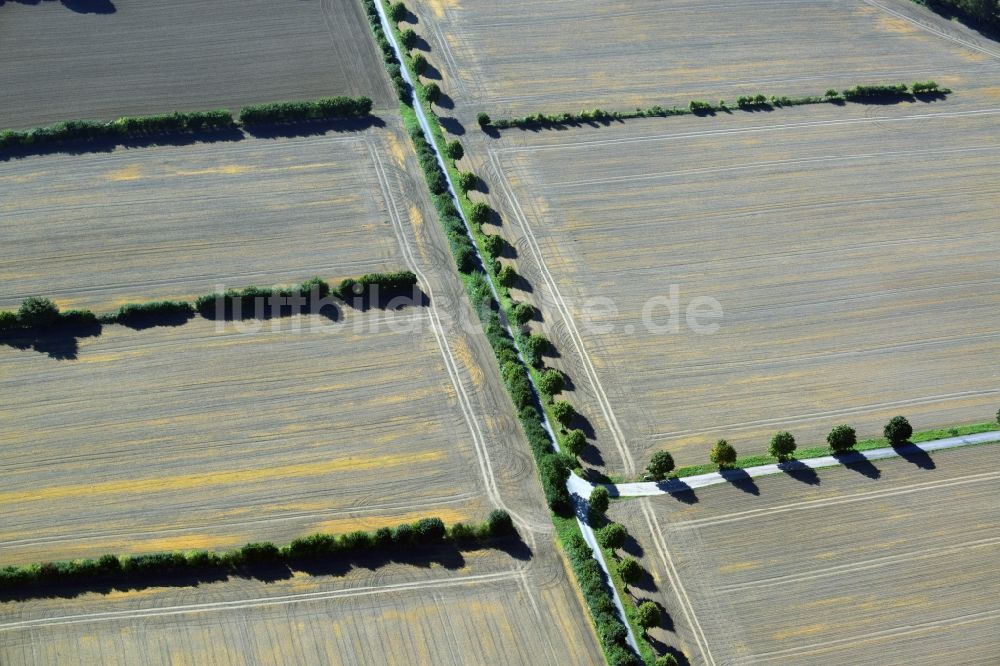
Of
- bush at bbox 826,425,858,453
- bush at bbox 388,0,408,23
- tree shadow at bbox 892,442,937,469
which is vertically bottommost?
tree shadow at bbox 892,442,937,469

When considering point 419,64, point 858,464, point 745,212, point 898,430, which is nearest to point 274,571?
point 858,464

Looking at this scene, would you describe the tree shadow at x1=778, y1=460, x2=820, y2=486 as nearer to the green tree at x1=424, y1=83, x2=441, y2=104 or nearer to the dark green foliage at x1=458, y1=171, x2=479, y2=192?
the dark green foliage at x1=458, y1=171, x2=479, y2=192

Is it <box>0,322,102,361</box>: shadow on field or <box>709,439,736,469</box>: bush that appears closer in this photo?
<box>709,439,736,469</box>: bush

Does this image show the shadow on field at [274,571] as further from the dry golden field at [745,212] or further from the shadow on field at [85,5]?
the shadow on field at [85,5]

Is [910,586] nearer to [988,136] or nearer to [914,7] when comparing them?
[988,136]

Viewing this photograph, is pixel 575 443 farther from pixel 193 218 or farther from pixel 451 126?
pixel 451 126

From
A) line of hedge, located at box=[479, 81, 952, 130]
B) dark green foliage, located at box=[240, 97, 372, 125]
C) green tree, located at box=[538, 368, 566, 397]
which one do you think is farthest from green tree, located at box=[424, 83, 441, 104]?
green tree, located at box=[538, 368, 566, 397]

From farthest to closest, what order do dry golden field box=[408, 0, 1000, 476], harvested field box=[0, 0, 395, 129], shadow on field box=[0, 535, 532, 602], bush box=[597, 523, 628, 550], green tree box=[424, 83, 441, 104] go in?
green tree box=[424, 83, 441, 104]
harvested field box=[0, 0, 395, 129]
dry golden field box=[408, 0, 1000, 476]
bush box=[597, 523, 628, 550]
shadow on field box=[0, 535, 532, 602]
